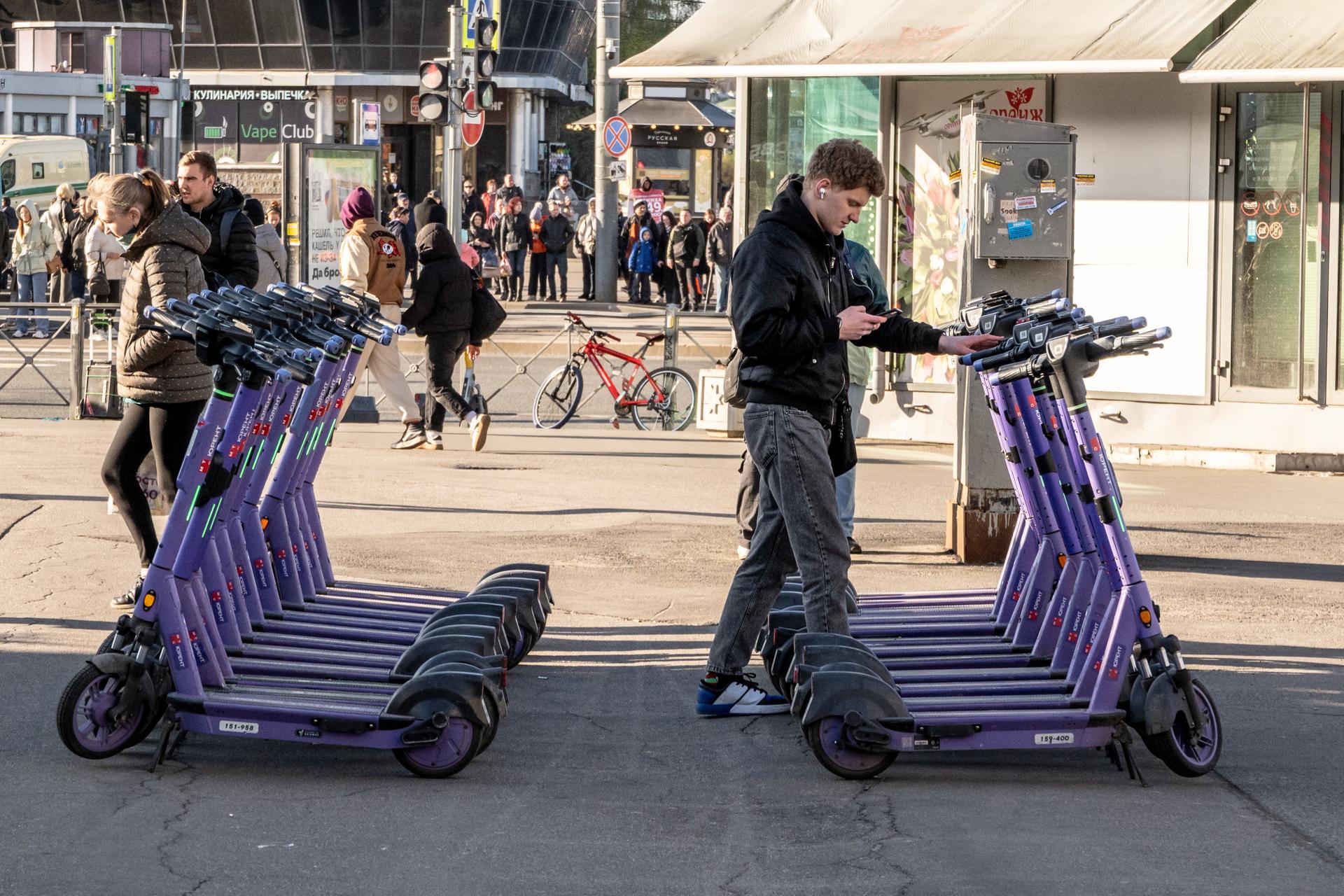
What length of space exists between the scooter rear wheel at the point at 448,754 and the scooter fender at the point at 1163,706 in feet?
6.57

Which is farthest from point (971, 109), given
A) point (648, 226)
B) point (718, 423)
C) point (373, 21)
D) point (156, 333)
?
point (373, 21)

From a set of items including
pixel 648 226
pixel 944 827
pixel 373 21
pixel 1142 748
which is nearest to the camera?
pixel 944 827

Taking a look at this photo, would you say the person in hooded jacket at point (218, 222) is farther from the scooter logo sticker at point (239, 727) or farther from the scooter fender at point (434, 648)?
the scooter logo sticker at point (239, 727)

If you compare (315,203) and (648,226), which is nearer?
(315,203)

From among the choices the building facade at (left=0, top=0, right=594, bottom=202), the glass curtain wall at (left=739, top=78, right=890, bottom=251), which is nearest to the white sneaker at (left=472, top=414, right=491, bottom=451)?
the glass curtain wall at (left=739, top=78, right=890, bottom=251)

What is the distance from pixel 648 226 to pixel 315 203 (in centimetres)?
1307

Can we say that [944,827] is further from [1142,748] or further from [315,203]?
[315,203]

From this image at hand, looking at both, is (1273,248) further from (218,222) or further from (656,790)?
(656,790)

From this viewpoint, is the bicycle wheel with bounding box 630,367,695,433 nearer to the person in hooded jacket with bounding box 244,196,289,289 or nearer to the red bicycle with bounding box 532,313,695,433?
the red bicycle with bounding box 532,313,695,433

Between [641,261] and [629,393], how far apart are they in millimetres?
14445

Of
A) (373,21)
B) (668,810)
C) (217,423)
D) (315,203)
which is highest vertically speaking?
(373,21)

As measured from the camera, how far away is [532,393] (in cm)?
1894

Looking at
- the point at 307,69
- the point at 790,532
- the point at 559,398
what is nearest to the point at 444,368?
the point at 559,398

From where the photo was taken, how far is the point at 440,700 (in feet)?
18.6
